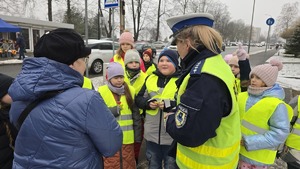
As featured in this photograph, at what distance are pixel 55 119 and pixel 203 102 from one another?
85 cm

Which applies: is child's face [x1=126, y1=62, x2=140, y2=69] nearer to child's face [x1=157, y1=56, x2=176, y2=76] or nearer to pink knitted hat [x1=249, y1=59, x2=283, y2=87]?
child's face [x1=157, y1=56, x2=176, y2=76]

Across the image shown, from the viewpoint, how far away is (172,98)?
2664mm

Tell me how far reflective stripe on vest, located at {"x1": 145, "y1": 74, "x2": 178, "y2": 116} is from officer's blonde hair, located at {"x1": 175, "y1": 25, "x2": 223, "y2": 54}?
1.18 metres

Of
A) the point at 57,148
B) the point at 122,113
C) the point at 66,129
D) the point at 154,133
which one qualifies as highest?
the point at 66,129

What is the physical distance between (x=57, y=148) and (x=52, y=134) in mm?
86

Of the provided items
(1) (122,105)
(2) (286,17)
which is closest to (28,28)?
(1) (122,105)

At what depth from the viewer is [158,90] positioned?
2797 millimetres

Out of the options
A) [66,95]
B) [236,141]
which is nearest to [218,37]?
[236,141]

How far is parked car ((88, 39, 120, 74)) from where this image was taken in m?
12.2

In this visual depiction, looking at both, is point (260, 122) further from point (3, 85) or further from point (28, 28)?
point (28, 28)

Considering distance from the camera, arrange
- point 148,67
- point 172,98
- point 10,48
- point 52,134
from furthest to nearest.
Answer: point 10,48 < point 148,67 < point 172,98 < point 52,134

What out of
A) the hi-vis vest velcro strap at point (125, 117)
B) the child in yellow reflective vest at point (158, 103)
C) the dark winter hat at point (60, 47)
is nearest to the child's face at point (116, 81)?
the child in yellow reflective vest at point (158, 103)

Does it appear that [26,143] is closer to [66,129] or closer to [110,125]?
[66,129]

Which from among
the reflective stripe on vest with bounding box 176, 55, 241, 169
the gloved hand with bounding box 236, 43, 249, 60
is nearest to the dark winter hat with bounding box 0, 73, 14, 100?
the reflective stripe on vest with bounding box 176, 55, 241, 169
